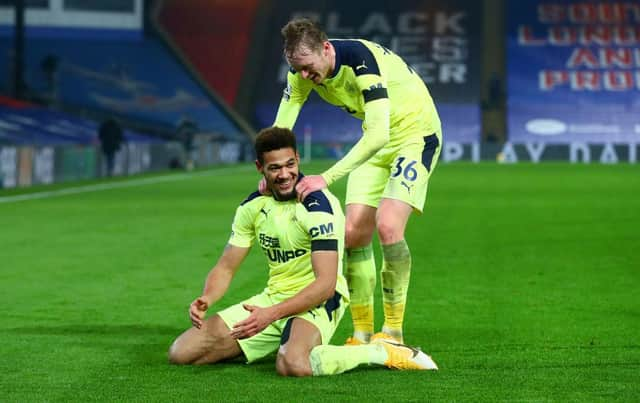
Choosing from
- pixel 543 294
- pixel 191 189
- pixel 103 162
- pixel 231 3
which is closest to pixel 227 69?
pixel 231 3

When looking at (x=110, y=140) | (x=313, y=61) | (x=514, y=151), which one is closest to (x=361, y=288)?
(x=313, y=61)

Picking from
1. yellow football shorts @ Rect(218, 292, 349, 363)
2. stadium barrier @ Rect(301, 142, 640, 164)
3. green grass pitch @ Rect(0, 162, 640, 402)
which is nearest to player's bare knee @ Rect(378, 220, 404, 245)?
yellow football shorts @ Rect(218, 292, 349, 363)

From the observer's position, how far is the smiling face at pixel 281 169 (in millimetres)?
7267

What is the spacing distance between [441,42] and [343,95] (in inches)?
2226

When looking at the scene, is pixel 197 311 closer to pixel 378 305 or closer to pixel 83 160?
pixel 378 305

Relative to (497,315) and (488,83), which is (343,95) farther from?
(488,83)

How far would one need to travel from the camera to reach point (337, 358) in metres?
7.41

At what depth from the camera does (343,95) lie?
827 cm

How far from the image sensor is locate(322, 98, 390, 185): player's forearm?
777cm

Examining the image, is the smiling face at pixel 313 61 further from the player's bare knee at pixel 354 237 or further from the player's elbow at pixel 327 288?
the player's elbow at pixel 327 288

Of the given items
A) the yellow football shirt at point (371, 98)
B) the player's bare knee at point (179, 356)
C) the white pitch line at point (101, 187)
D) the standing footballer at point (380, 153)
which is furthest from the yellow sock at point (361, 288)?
the white pitch line at point (101, 187)

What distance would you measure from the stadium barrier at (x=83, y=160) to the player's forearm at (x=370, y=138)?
74.1 ft

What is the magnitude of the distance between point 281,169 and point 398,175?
4.36 feet

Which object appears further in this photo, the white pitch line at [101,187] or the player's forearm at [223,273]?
the white pitch line at [101,187]
